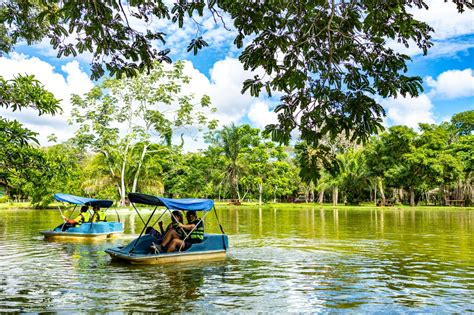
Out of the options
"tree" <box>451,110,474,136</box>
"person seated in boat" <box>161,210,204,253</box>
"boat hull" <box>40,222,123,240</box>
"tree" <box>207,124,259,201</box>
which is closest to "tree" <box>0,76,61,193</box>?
"person seated in boat" <box>161,210,204,253</box>

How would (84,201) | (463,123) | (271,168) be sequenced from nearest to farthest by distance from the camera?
(84,201), (271,168), (463,123)

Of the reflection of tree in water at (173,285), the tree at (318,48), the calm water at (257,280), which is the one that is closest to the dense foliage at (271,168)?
the calm water at (257,280)

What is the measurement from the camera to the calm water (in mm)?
7824

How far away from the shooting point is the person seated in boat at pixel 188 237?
1215 centimetres

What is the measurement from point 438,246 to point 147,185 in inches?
1477

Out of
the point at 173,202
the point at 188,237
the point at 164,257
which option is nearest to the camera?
the point at 164,257

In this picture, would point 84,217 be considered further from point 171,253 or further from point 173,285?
point 173,285

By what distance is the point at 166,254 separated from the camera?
1172cm

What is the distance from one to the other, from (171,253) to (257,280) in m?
2.94

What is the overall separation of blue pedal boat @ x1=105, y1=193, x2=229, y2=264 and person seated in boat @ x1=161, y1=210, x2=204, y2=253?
114 mm

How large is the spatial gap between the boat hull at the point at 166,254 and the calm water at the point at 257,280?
28cm

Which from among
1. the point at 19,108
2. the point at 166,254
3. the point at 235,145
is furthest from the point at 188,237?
the point at 235,145

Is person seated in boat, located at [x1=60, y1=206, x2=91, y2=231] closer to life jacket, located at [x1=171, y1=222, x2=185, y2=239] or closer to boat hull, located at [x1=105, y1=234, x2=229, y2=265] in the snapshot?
boat hull, located at [x1=105, y1=234, x2=229, y2=265]

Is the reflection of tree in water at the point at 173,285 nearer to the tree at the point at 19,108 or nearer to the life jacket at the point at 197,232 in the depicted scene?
the life jacket at the point at 197,232
